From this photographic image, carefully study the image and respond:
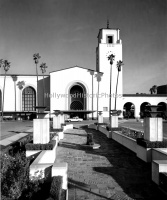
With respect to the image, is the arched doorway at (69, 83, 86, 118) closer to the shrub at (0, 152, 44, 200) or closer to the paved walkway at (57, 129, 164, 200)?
the paved walkway at (57, 129, 164, 200)

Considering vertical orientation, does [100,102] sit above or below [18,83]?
below

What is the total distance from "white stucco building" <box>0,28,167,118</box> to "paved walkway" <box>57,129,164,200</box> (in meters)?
32.4

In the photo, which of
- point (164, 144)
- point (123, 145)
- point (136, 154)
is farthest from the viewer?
point (123, 145)

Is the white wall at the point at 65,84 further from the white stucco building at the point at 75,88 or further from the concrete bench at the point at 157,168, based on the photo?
the concrete bench at the point at 157,168

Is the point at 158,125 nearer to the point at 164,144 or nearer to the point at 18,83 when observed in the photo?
the point at 164,144

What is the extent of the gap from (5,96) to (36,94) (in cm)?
798

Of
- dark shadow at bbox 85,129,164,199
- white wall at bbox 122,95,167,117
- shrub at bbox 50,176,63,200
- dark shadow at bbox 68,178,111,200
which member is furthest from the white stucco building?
shrub at bbox 50,176,63,200

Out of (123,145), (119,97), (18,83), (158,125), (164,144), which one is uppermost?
(18,83)

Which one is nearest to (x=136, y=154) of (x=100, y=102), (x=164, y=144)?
(x=164, y=144)

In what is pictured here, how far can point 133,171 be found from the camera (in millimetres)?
7465

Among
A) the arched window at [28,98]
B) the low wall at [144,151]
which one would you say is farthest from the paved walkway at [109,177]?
the arched window at [28,98]

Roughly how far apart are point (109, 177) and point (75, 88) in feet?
127

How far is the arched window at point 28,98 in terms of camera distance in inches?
1725

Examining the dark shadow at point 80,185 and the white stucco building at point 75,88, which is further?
the white stucco building at point 75,88
